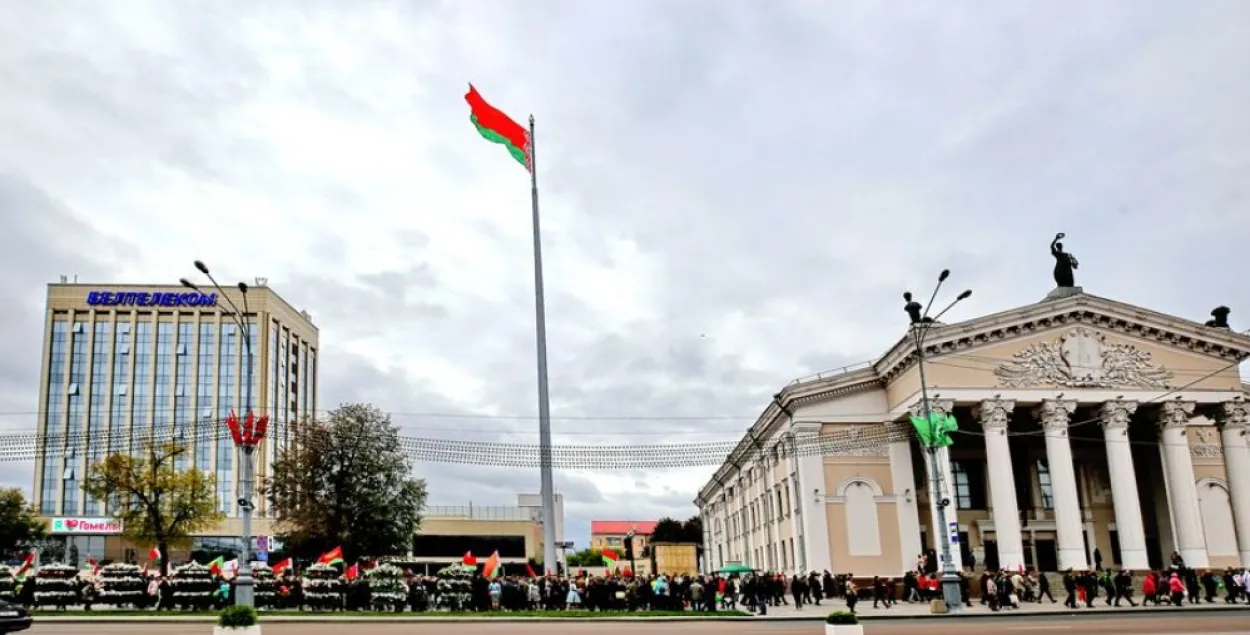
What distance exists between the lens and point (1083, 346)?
48688 mm

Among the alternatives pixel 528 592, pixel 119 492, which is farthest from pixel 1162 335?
pixel 119 492

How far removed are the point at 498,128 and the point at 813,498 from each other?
26.0 m

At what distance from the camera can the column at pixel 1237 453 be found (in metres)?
48.8

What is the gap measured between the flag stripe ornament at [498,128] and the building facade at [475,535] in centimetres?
6934

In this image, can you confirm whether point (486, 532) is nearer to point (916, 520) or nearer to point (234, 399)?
point (234, 399)

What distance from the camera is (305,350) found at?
121m

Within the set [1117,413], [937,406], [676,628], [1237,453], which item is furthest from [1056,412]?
[676,628]

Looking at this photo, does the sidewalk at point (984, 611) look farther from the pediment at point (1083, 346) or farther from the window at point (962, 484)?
the window at point (962, 484)

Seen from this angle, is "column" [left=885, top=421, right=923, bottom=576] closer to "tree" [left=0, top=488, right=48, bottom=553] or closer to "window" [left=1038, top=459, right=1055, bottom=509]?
"window" [left=1038, top=459, right=1055, bottom=509]

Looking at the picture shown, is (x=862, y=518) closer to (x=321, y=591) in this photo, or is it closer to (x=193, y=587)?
(x=321, y=591)

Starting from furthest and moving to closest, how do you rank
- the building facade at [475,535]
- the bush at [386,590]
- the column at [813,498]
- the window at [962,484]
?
1. the building facade at [475,535]
2. the window at [962,484]
3. the column at [813,498]
4. the bush at [386,590]

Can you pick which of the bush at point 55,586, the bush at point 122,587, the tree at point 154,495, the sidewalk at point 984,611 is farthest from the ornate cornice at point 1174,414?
the tree at point 154,495

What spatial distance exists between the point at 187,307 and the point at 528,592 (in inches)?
3153

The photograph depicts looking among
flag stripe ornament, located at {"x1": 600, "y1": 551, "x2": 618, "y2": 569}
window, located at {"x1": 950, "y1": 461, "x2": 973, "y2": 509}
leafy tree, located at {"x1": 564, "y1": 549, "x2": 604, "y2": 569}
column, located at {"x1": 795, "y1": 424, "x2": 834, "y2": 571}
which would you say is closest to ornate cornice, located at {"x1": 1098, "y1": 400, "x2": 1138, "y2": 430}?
window, located at {"x1": 950, "y1": 461, "x2": 973, "y2": 509}
